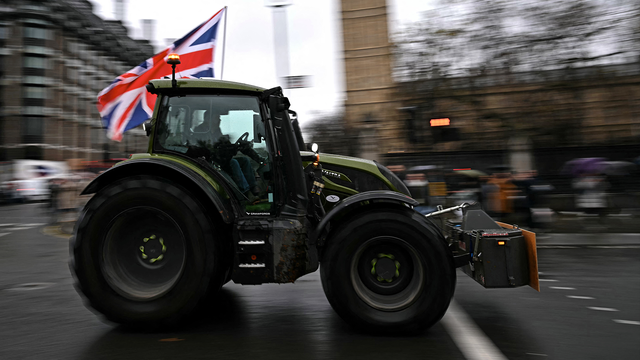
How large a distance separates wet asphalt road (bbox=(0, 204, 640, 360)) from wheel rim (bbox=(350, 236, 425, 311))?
0.37 metres

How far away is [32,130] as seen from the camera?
45312 mm

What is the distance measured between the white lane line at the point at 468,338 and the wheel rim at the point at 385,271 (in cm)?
59

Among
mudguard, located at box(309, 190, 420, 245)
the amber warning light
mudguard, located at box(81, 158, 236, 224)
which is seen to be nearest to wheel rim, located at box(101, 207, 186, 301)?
mudguard, located at box(81, 158, 236, 224)

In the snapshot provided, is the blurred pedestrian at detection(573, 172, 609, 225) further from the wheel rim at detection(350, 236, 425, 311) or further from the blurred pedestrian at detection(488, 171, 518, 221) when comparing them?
the wheel rim at detection(350, 236, 425, 311)

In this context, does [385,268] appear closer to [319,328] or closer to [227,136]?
[319,328]

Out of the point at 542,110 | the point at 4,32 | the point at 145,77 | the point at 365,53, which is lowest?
the point at 145,77

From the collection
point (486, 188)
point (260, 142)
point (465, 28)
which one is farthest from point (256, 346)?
point (465, 28)

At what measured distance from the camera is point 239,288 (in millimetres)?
6402

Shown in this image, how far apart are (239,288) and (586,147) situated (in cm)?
2352

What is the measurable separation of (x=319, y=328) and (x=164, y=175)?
2.15 metres

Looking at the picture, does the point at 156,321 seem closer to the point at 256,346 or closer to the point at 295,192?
the point at 256,346

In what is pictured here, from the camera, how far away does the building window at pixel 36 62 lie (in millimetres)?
45562

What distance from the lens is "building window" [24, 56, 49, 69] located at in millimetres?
45562

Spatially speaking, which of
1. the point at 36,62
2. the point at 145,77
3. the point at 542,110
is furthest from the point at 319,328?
the point at 36,62
